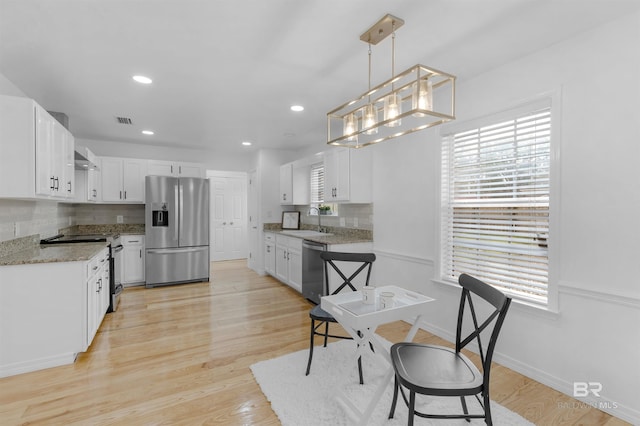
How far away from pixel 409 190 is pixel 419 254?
0.73 meters

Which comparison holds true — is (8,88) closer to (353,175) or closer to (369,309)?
(353,175)

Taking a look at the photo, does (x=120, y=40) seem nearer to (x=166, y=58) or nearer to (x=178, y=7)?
(x=166, y=58)

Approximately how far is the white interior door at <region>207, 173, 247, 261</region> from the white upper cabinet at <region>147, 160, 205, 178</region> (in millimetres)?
1577

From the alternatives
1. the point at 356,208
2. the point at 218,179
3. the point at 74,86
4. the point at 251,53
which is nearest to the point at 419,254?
the point at 356,208

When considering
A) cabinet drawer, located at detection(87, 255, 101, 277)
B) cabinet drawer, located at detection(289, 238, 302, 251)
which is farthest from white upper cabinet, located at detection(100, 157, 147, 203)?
cabinet drawer, located at detection(289, 238, 302, 251)

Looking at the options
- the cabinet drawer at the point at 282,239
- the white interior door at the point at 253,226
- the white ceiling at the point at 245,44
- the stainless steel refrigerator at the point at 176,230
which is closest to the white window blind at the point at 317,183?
the cabinet drawer at the point at 282,239

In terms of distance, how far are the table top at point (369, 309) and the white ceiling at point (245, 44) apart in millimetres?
1840

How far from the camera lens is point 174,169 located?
5.63 m

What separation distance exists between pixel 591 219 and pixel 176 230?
532cm

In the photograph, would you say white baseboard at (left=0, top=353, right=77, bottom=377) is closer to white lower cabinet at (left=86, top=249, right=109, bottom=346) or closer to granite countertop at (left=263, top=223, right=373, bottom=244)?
white lower cabinet at (left=86, top=249, right=109, bottom=346)

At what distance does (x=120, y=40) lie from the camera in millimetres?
2242

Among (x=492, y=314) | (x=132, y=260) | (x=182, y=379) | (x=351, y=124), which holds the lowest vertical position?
(x=182, y=379)

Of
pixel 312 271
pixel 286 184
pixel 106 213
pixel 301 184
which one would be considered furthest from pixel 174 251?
pixel 312 271

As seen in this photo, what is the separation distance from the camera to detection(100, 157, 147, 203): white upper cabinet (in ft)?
16.8
